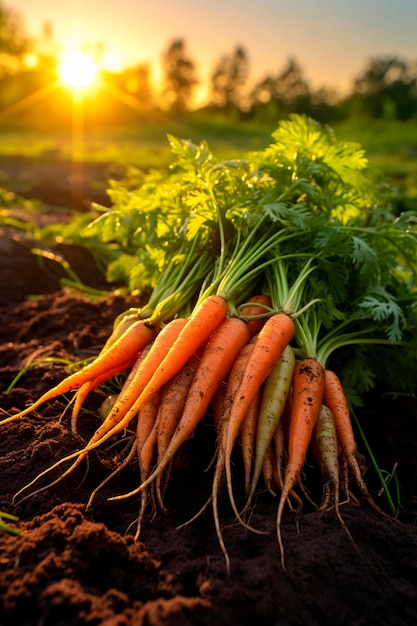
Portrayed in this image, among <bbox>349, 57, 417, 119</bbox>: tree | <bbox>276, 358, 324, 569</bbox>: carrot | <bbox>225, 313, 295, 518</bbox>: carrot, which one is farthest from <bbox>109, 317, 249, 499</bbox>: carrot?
<bbox>349, 57, 417, 119</bbox>: tree

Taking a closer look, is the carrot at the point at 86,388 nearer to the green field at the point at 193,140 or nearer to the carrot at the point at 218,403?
the carrot at the point at 218,403

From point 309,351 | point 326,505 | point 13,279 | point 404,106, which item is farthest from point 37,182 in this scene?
point 404,106

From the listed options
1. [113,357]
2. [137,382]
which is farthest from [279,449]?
[113,357]

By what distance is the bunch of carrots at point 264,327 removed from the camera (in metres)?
2.62

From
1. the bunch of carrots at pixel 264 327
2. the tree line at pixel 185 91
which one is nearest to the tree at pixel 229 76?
the tree line at pixel 185 91

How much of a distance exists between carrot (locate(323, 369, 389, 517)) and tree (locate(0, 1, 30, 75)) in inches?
1829

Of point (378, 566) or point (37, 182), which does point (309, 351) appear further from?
point (37, 182)

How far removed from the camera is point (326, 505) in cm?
240

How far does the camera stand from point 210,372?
2789mm

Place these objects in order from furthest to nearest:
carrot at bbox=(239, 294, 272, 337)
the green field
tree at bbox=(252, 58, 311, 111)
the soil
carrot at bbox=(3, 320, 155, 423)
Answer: tree at bbox=(252, 58, 311, 111), the green field, carrot at bbox=(239, 294, 272, 337), carrot at bbox=(3, 320, 155, 423), the soil

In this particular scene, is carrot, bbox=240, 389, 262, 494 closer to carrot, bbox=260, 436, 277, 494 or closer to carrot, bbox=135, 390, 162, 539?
carrot, bbox=260, 436, 277, 494

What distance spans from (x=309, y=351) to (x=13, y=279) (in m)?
3.41

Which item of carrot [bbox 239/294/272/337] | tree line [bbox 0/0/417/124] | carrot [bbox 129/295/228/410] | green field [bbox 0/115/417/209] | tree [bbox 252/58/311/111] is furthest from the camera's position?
tree [bbox 252/58/311/111]

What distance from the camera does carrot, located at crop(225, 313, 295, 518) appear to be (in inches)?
101
